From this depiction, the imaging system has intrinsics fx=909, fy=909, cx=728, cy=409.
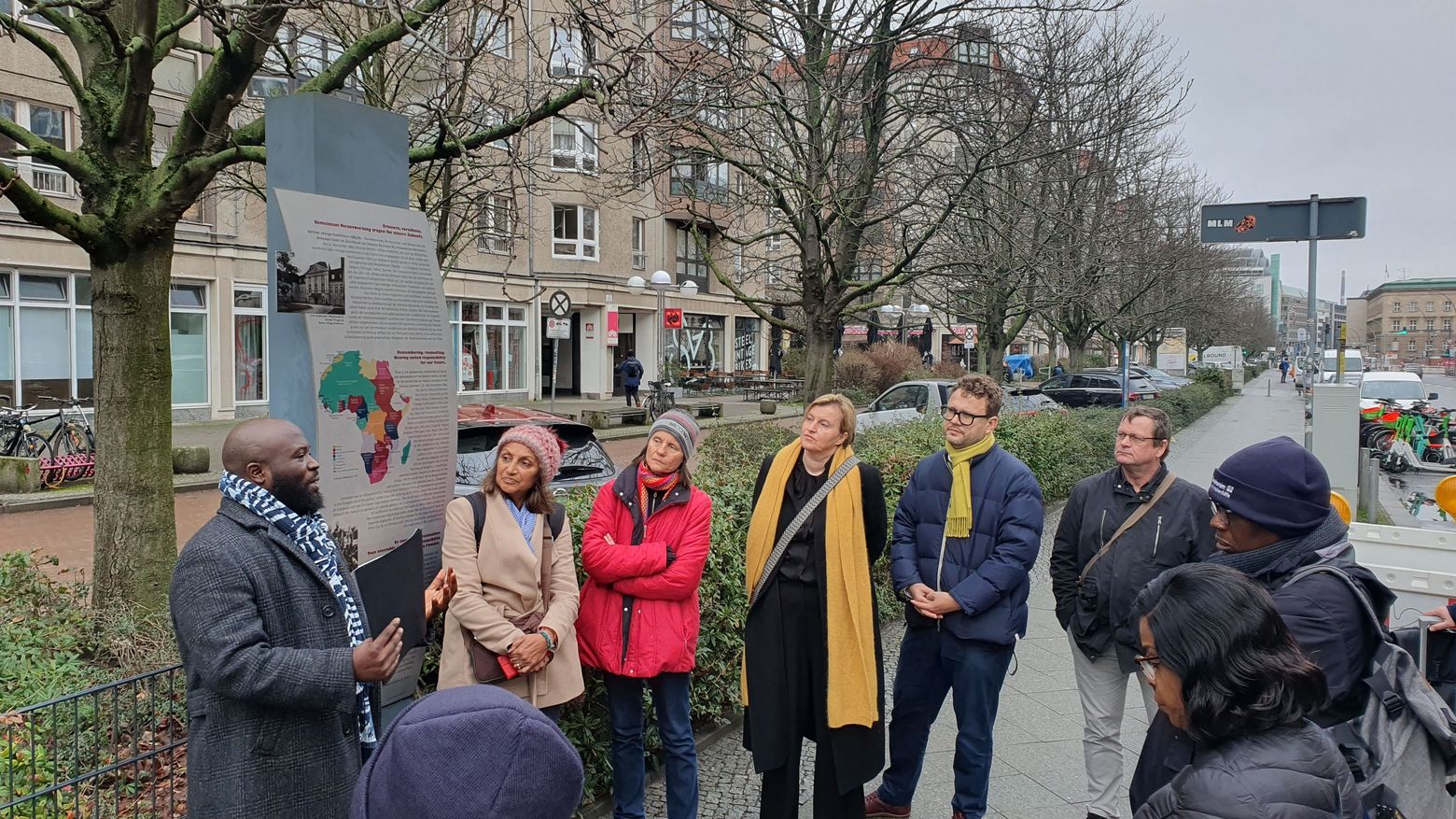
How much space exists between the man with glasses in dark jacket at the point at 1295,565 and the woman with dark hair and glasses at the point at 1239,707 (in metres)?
0.33

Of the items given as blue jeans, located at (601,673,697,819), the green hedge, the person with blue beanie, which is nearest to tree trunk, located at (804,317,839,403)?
the green hedge

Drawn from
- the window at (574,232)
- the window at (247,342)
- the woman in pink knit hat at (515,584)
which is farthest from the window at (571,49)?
the window at (574,232)

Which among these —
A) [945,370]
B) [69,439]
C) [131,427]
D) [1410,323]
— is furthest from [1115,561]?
[1410,323]

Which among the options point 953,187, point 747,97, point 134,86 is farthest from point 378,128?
point 953,187

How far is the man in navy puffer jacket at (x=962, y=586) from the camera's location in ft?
12.8

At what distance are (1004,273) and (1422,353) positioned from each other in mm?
119483

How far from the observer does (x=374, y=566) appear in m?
2.64

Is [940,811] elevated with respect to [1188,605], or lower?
lower

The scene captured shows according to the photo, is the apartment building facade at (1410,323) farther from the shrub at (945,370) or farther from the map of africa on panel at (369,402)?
the map of africa on panel at (369,402)

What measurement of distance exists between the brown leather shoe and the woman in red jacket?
2.95 feet

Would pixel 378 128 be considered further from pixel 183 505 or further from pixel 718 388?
pixel 718 388

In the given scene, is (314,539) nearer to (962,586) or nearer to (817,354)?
(962,586)

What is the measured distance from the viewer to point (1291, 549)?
2.61 metres

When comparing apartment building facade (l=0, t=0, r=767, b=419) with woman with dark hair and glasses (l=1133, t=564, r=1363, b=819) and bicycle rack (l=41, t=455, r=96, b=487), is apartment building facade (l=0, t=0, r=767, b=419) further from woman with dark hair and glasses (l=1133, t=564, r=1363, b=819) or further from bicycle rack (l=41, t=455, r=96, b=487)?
woman with dark hair and glasses (l=1133, t=564, r=1363, b=819)
